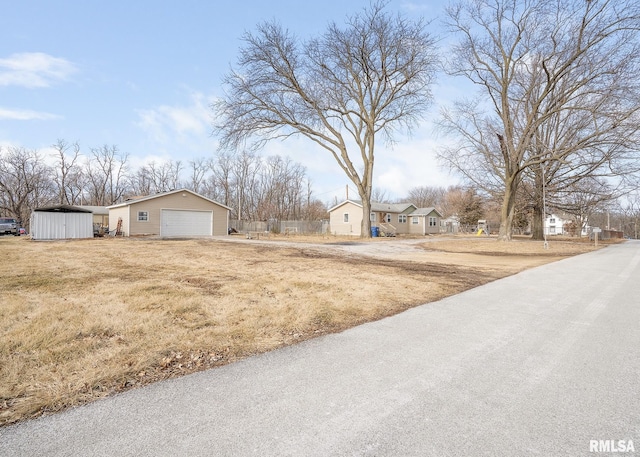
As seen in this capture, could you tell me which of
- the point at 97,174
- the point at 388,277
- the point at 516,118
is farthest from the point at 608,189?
the point at 97,174

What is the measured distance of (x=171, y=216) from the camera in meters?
27.6

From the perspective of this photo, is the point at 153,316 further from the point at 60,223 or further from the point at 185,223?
the point at 185,223

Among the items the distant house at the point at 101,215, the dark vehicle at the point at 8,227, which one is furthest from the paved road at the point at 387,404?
the dark vehicle at the point at 8,227

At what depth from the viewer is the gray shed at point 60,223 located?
2134 centimetres

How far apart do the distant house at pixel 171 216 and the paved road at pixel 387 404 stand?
86.0ft

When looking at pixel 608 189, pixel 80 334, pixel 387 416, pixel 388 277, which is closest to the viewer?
pixel 387 416

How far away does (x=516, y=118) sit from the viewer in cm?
2495

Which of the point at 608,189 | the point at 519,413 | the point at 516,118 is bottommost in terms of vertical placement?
the point at 519,413

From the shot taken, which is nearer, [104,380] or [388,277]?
[104,380]

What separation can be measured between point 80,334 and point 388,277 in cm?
604

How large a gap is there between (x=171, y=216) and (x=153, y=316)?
25216 mm

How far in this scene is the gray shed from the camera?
2134cm

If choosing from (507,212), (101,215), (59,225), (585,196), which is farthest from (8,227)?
(585,196)

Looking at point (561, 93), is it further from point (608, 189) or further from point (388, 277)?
point (388, 277)
